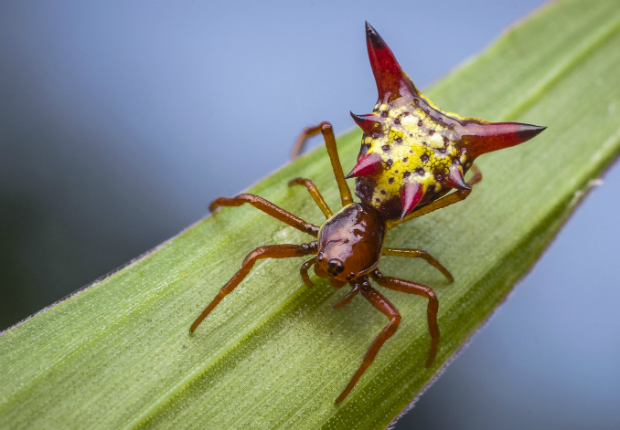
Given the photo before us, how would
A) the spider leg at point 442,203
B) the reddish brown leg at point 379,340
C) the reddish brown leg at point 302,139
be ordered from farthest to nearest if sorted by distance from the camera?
the reddish brown leg at point 302,139
the spider leg at point 442,203
the reddish brown leg at point 379,340

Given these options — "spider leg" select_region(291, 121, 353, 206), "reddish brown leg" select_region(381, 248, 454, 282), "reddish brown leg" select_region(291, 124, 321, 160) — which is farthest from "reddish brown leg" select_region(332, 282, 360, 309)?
"reddish brown leg" select_region(291, 124, 321, 160)

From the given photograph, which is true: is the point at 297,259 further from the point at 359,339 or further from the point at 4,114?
the point at 4,114

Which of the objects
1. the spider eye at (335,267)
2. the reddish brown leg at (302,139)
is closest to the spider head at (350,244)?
the spider eye at (335,267)

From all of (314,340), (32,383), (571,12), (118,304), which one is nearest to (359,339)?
(314,340)

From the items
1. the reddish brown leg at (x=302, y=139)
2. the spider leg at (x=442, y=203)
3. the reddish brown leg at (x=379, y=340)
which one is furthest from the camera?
the reddish brown leg at (x=302, y=139)

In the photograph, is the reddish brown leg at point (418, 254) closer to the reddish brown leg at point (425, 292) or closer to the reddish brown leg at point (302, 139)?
the reddish brown leg at point (425, 292)

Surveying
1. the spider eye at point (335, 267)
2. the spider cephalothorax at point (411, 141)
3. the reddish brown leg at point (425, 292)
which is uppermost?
the spider cephalothorax at point (411, 141)

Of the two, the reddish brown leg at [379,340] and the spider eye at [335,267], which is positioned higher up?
the spider eye at [335,267]
